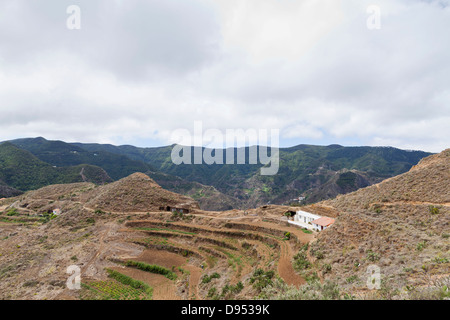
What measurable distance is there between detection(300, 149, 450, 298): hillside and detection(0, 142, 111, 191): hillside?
364ft

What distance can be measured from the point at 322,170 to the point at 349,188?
187ft

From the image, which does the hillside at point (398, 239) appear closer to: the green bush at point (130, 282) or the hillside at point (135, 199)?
the green bush at point (130, 282)

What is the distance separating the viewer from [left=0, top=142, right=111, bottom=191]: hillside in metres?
85.6

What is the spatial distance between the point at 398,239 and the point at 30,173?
127760 mm

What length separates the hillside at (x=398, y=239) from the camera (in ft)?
36.0

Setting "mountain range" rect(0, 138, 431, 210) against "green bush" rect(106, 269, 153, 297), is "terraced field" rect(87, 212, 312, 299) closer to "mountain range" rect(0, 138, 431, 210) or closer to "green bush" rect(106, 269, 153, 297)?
"green bush" rect(106, 269, 153, 297)

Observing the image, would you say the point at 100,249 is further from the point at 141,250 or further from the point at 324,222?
the point at 324,222

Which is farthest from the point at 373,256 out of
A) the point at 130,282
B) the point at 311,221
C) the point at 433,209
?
the point at 130,282

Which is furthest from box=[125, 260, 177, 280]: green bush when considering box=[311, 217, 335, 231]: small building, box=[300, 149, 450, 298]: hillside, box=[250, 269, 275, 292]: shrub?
box=[311, 217, 335, 231]: small building
